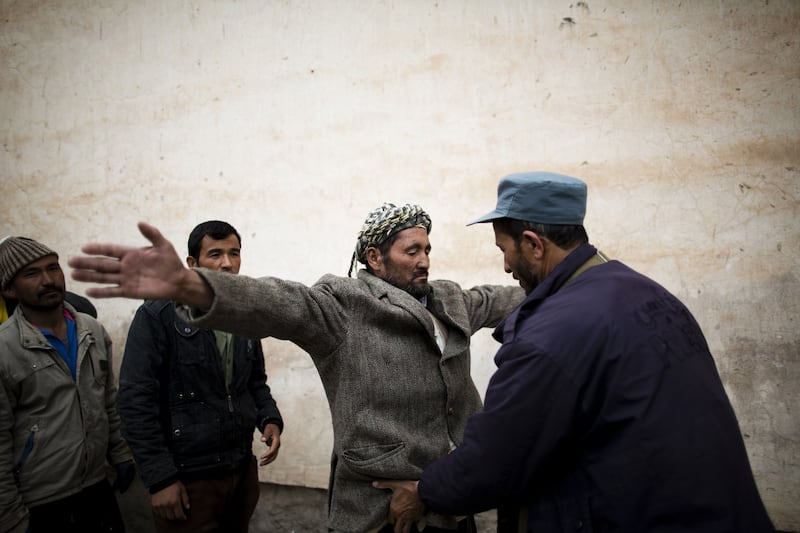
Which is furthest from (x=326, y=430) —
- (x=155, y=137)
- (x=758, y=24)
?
(x=758, y=24)

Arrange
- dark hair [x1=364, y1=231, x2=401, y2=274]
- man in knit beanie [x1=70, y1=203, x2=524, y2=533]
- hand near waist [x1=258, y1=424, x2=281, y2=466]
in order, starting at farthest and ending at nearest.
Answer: hand near waist [x1=258, y1=424, x2=281, y2=466] → dark hair [x1=364, y1=231, x2=401, y2=274] → man in knit beanie [x1=70, y1=203, x2=524, y2=533]

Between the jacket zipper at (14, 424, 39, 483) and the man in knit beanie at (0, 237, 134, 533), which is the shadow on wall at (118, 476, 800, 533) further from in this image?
the jacket zipper at (14, 424, 39, 483)

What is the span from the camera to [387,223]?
2.47 m

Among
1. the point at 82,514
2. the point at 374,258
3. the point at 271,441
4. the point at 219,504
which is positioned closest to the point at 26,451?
the point at 82,514

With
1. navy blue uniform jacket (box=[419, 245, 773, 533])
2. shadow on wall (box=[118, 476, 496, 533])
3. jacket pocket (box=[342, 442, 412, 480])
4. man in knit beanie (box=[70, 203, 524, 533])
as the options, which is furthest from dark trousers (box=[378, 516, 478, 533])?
shadow on wall (box=[118, 476, 496, 533])

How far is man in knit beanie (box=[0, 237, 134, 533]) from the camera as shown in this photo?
2.67m

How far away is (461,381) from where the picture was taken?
2.38 meters

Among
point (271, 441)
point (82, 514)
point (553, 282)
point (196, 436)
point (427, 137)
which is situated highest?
point (427, 137)

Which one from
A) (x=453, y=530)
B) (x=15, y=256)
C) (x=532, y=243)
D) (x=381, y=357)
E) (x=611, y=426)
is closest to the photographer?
(x=611, y=426)

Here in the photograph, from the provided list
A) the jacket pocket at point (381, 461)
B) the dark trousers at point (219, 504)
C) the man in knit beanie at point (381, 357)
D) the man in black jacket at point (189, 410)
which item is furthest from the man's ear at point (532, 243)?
the dark trousers at point (219, 504)

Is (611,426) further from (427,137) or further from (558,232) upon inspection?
(427,137)

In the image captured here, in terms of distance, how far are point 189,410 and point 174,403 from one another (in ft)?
0.25

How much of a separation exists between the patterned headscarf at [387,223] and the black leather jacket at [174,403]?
95 centimetres

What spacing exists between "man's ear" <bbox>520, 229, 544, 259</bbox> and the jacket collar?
0.09 m
